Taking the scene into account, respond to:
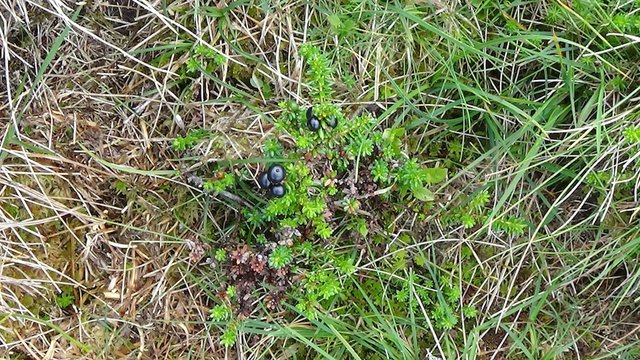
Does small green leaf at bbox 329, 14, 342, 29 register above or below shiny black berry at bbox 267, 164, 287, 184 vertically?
above

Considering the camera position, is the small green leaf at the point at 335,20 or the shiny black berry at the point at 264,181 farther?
the small green leaf at the point at 335,20

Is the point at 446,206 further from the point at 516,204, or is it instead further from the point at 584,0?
the point at 584,0

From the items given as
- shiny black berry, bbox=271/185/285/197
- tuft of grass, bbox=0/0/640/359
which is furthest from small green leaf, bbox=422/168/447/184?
shiny black berry, bbox=271/185/285/197

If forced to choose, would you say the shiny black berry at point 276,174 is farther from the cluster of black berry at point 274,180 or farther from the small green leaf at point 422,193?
the small green leaf at point 422,193

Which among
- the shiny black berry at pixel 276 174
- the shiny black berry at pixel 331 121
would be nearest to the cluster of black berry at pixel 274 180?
the shiny black berry at pixel 276 174

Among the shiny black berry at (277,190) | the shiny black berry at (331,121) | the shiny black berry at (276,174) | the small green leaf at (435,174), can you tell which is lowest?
the small green leaf at (435,174)

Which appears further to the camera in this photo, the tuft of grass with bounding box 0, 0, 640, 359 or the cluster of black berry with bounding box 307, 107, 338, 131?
the tuft of grass with bounding box 0, 0, 640, 359

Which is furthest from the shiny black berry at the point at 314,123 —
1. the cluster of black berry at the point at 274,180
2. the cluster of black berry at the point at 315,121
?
the cluster of black berry at the point at 274,180

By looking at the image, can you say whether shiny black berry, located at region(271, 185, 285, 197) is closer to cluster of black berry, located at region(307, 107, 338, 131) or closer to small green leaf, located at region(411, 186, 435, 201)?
cluster of black berry, located at region(307, 107, 338, 131)

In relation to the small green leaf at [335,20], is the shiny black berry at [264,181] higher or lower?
lower
